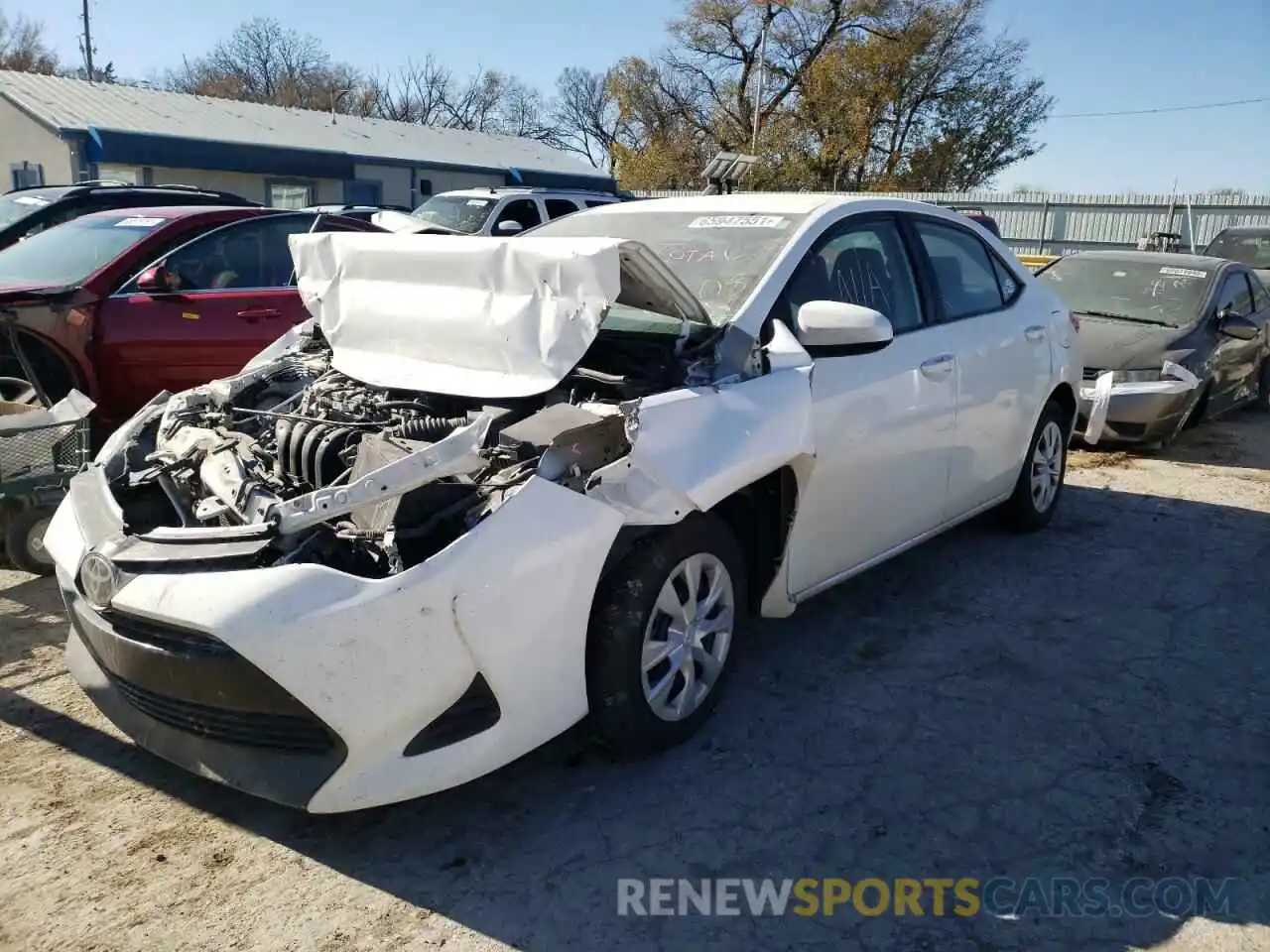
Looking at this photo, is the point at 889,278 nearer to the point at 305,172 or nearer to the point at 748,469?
the point at 748,469

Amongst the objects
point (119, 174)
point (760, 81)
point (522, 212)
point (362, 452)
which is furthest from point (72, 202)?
point (760, 81)

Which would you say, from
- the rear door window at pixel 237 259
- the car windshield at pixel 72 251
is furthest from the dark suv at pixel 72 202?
the rear door window at pixel 237 259

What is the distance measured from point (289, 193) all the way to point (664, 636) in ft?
81.5

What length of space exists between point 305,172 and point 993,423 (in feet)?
77.9

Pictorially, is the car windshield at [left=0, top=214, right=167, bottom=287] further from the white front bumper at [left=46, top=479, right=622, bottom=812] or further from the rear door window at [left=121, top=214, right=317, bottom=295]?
the white front bumper at [left=46, top=479, right=622, bottom=812]

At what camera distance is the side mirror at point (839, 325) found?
350 centimetres

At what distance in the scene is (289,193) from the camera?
25281 millimetres

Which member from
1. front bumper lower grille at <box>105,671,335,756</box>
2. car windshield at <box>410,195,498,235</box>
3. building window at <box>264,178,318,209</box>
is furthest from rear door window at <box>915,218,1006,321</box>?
building window at <box>264,178,318,209</box>

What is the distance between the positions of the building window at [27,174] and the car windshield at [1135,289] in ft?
73.8

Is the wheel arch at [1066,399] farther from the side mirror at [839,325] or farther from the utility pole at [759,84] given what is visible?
the utility pole at [759,84]

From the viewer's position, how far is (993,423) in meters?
4.80

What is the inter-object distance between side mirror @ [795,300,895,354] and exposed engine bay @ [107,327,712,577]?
1.23 feet

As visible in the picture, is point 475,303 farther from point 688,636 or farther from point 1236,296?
point 1236,296

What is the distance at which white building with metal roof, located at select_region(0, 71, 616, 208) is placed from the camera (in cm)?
2205
